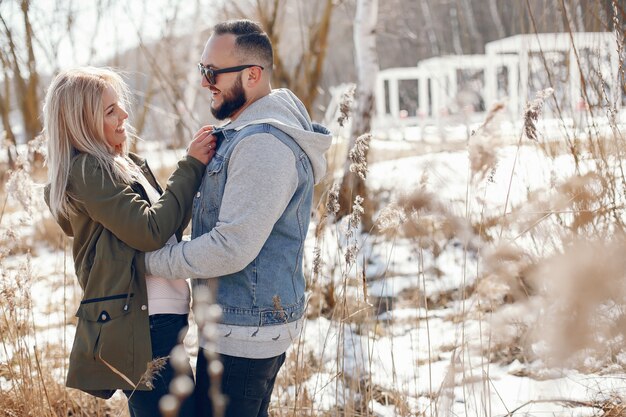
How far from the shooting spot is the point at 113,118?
86.4 inches

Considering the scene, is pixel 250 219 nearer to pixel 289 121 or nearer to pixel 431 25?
pixel 289 121

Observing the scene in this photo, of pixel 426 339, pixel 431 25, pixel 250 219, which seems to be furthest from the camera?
pixel 431 25

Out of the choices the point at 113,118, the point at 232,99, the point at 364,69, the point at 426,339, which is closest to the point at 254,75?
the point at 232,99

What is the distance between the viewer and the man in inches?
77.5

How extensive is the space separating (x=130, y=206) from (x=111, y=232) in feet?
0.41

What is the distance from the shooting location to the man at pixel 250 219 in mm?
1970

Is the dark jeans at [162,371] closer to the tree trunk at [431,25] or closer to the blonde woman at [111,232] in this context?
the blonde woman at [111,232]

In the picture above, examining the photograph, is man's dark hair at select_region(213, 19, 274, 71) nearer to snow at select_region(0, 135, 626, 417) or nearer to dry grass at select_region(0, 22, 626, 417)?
dry grass at select_region(0, 22, 626, 417)

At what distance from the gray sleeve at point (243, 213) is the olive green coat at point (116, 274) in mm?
116

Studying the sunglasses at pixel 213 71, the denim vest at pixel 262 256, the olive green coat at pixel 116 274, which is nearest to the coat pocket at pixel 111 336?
the olive green coat at pixel 116 274

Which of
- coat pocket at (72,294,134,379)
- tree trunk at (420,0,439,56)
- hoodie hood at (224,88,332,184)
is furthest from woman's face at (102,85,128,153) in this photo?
tree trunk at (420,0,439,56)

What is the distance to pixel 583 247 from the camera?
4.97 feet

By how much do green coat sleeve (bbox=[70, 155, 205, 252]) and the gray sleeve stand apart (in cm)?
8

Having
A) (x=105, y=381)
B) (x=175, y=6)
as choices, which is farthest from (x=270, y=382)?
(x=175, y=6)
